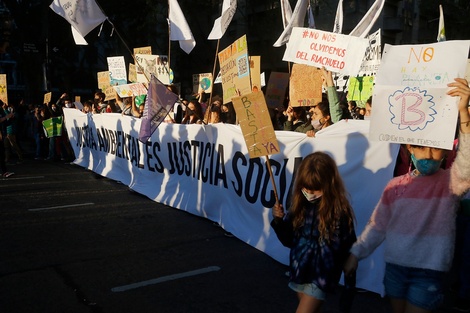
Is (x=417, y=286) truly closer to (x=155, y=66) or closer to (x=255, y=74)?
(x=255, y=74)

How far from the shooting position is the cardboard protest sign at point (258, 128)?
3.85m

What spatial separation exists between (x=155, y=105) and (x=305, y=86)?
2039mm

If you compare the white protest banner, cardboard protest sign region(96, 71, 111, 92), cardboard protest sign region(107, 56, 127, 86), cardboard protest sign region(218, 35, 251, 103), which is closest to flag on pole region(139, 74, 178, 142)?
the white protest banner

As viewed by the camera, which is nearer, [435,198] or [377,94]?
[435,198]

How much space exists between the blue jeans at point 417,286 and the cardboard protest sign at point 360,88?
23.5 feet

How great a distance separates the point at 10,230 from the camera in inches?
237

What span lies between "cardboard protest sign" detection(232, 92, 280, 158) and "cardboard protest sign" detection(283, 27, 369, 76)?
6.37 ft

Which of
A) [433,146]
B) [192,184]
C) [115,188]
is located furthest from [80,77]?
[433,146]

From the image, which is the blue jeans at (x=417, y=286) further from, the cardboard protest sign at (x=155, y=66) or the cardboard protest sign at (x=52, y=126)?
the cardboard protest sign at (x=52, y=126)

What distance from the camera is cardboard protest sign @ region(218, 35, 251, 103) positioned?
17.9ft

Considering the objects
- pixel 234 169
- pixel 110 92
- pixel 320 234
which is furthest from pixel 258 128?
pixel 110 92

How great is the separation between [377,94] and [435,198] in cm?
75

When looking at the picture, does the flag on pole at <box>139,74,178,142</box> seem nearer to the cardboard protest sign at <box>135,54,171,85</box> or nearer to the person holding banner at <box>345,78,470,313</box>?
the cardboard protest sign at <box>135,54,171,85</box>

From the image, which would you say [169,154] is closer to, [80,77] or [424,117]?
[424,117]
